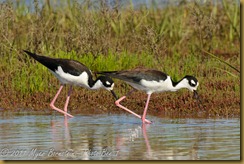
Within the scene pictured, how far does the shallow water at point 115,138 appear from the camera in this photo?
682 cm

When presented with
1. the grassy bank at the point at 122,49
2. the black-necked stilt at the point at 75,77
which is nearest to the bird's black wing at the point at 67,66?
the black-necked stilt at the point at 75,77

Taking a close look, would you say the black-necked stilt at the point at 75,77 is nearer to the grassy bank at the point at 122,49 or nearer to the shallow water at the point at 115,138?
the grassy bank at the point at 122,49

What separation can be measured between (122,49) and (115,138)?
530 cm

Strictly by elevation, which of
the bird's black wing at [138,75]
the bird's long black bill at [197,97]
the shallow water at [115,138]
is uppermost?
the bird's black wing at [138,75]

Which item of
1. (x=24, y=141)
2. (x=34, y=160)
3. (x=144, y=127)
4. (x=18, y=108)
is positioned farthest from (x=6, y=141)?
(x=18, y=108)

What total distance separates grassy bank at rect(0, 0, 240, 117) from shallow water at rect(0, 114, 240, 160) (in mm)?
814

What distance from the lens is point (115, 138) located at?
7.87m

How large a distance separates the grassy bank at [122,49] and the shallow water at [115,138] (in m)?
0.81

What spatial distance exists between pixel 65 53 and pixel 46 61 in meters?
1.48

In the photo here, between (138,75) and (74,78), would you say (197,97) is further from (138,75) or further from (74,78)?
(74,78)

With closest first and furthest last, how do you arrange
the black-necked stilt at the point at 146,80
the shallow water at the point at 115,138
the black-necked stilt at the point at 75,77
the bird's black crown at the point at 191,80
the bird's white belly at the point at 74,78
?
the shallow water at the point at 115,138 < the black-necked stilt at the point at 146,80 < the bird's black crown at the point at 191,80 < the black-necked stilt at the point at 75,77 < the bird's white belly at the point at 74,78

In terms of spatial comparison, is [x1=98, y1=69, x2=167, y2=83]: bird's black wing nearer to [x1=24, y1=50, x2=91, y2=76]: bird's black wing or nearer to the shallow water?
the shallow water

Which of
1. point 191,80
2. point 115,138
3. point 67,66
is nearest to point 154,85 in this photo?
point 191,80

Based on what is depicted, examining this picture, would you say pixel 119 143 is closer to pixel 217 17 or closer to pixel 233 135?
pixel 233 135
